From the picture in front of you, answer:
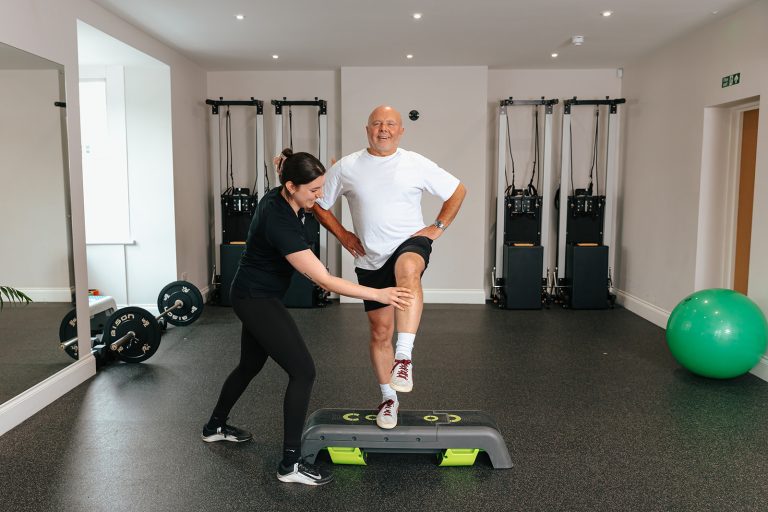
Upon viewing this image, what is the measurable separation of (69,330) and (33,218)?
77cm

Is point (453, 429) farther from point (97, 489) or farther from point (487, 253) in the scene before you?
point (487, 253)

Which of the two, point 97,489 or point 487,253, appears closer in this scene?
point 97,489

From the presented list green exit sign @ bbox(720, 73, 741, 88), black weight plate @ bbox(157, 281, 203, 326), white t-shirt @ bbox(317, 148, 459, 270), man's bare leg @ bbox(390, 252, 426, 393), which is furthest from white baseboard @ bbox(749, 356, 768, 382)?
black weight plate @ bbox(157, 281, 203, 326)

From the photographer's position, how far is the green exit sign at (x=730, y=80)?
14.3 ft

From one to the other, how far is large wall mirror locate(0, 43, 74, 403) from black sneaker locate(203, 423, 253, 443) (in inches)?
44.0

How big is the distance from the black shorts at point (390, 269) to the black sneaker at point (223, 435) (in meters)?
0.89

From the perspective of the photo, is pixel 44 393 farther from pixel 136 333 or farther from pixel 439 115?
pixel 439 115

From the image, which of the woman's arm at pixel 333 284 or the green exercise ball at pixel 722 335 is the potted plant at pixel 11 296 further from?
the green exercise ball at pixel 722 335

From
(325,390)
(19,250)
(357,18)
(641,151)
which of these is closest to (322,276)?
(325,390)

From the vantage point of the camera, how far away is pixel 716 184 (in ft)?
15.9

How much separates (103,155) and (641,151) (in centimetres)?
517

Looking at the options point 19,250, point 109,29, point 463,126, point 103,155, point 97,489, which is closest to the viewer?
point 97,489

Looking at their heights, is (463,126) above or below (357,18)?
below

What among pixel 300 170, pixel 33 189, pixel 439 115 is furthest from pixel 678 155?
pixel 33 189
